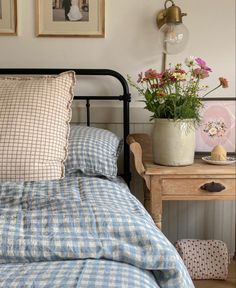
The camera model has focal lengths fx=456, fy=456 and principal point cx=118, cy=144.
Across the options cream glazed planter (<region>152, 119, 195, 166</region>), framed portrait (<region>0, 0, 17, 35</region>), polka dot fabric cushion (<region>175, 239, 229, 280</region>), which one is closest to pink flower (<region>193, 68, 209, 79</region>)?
cream glazed planter (<region>152, 119, 195, 166</region>)

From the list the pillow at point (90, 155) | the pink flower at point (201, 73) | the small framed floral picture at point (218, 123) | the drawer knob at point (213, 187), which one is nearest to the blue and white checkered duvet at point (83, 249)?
the pillow at point (90, 155)

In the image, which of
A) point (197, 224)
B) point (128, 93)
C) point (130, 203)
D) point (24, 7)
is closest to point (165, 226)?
point (197, 224)

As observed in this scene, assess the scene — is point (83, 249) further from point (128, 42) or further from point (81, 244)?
point (128, 42)

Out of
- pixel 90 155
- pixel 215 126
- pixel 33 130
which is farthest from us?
pixel 215 126

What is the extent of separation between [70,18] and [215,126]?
35.6 inches

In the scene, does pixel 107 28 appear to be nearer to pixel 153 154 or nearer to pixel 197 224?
pixel 153 154

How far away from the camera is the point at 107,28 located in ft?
7.59

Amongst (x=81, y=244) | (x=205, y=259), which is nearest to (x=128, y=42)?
(x=205, y=259)

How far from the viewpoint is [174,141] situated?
191 cm

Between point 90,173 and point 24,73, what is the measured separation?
72 centimetres

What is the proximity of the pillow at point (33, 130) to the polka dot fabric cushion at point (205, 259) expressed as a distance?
0.81 metres

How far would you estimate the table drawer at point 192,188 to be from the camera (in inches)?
73.9

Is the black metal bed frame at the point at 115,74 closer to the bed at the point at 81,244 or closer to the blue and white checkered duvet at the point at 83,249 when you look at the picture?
the bed at the point at 81,244

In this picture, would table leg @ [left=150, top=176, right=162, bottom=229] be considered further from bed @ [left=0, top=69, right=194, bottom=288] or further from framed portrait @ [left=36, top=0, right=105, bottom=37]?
framed portrait @ [left=36, top=0, right=105, bottom=37]
